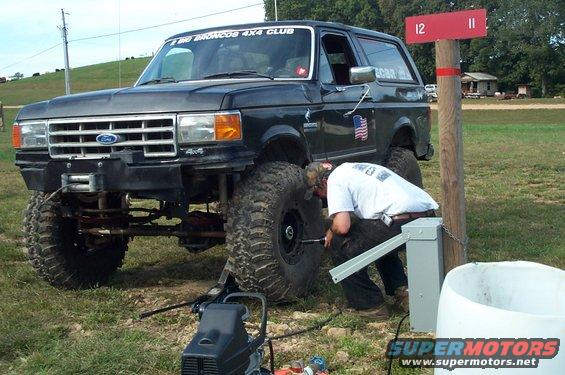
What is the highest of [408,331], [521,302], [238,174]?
[238,174]

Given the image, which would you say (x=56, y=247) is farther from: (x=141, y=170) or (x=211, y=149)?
(x=211, y=149)

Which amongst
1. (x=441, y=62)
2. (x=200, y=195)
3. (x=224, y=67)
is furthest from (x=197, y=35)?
(x=441, y=62)

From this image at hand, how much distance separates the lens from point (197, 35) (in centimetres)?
652

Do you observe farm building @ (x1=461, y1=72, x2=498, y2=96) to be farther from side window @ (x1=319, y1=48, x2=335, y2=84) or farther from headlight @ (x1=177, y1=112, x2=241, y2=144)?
headlight @ (x1=177, y1=112, x2=241, y2=144)

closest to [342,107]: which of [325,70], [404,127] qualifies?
[325,70]

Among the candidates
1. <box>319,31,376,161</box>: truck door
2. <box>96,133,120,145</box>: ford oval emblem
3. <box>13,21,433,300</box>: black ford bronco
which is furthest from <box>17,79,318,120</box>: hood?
<box>319,31,376,161</box>: truck door

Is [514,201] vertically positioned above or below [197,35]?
below

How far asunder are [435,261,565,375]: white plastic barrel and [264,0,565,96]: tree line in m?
71.5

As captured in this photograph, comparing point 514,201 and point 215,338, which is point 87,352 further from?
point 514,201

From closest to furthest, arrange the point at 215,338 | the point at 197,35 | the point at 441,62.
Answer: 1. the point at 215,338
2. the point at 441,62
3. the point at 197,35

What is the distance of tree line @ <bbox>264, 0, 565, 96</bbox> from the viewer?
3002 inches

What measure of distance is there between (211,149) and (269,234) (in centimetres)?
69

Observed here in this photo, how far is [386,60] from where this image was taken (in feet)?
25.2

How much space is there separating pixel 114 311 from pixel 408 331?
6.88 ft
